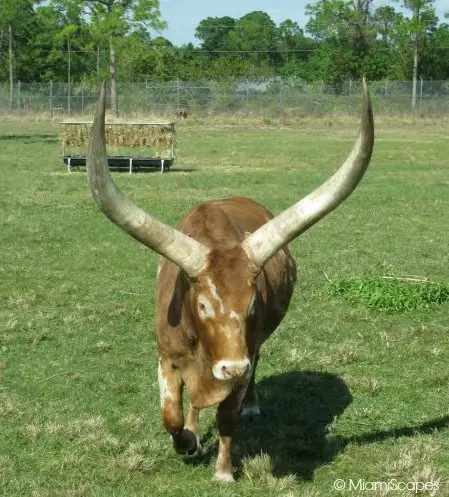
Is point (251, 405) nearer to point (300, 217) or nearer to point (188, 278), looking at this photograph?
point (188, 278)

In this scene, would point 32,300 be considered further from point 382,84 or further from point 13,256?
point 382,84

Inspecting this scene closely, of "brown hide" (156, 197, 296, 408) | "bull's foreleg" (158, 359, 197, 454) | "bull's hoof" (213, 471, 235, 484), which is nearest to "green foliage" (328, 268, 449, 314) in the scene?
"brown hide" (156, 197, 296, 408)

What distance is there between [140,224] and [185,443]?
66.5 inches

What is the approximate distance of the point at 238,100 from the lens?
55.3 m

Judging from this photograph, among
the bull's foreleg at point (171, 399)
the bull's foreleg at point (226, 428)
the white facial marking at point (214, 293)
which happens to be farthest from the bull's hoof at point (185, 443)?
the white facial marking at point (214, 293)

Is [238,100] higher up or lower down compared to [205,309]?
higher up

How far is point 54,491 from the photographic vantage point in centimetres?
529

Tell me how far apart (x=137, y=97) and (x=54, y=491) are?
171 ft

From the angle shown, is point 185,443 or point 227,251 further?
point 185,443

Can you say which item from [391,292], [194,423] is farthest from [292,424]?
[391,292]

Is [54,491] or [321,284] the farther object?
[321,284]

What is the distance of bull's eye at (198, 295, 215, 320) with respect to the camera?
4574mm

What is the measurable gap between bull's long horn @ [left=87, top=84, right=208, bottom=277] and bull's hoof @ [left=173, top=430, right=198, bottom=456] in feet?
4.43

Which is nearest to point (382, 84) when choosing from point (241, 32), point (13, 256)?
point (13, 256)
